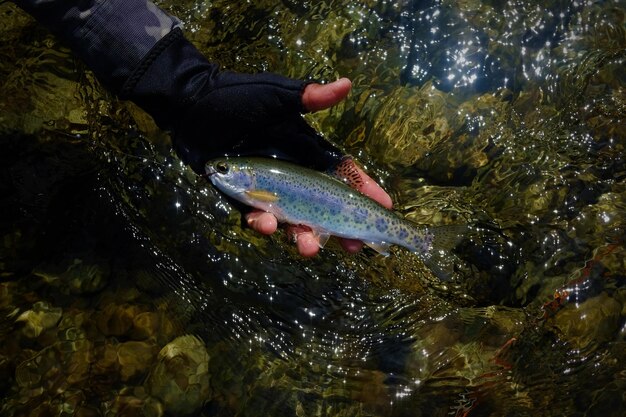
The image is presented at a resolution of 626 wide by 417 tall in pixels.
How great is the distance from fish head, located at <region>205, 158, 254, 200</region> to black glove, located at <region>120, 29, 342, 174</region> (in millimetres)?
209

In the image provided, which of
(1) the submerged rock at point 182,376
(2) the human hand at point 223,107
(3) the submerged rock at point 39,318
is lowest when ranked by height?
(1) the submerged rock at point 182,376

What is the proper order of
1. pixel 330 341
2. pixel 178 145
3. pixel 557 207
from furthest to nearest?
pixel 557 207 → pixel 330 341 → pixel 178 145

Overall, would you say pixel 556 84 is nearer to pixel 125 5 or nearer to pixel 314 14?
pixel 314 14

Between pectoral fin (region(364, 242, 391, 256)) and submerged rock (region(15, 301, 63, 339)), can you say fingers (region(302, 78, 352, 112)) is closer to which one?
pectoral fin (region(364, 242, 391, 256))

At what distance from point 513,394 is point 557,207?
166 centimetres

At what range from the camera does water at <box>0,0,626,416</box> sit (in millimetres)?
4719

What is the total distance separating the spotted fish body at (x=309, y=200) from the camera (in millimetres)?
4371

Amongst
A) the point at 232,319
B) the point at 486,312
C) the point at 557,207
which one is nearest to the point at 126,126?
the point at 232,319

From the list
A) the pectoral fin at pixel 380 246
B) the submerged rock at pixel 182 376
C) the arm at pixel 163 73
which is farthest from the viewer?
the submerged rock at pixel 182 376

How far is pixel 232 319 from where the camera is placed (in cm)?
496

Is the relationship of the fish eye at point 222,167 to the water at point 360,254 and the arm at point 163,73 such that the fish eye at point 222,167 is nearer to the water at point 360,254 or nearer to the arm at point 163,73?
the arm at point 163,73

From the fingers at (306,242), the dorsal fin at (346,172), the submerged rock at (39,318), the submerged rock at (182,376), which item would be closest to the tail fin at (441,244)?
the dorsal fin at (346,172)

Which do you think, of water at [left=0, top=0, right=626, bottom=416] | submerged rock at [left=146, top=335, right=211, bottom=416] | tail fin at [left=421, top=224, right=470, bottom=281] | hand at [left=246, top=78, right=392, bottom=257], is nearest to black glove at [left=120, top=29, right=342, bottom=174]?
hand at [left=246, top=78, right=392, bottom=257]

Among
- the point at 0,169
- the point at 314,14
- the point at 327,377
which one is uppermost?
the point at 314,14
